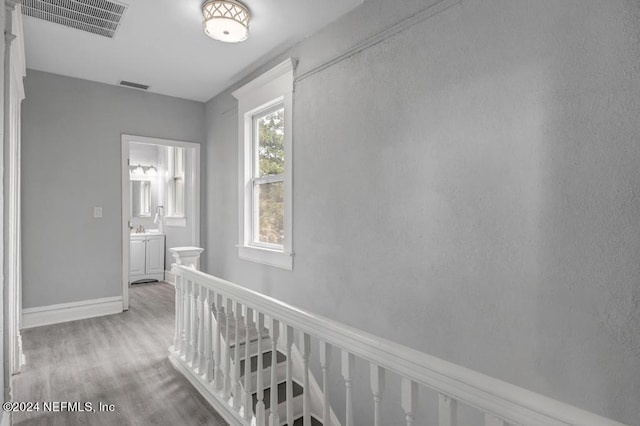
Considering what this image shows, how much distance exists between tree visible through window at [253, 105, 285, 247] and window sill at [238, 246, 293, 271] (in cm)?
11

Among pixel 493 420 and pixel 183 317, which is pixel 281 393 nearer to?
pixel 183 317

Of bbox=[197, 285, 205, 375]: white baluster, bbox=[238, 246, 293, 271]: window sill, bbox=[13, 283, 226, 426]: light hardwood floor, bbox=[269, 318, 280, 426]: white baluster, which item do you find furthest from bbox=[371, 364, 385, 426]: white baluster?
bbox=[238, 246, 293, 271]: window sill

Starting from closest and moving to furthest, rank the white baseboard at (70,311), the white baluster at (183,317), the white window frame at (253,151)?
the white baluster at (183,317) → the white window frame at (253,151) → the white baseboard at (70,311)

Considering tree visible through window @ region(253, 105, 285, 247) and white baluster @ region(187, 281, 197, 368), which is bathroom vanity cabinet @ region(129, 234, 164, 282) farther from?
white baluster @ region(187, 281, 197, 368)

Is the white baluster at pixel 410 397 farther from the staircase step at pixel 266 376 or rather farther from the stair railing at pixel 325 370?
the staircase step at pixel 266 376

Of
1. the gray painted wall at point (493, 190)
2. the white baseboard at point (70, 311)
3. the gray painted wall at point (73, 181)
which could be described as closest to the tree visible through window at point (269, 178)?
the gray painted wall at point (493, 190)

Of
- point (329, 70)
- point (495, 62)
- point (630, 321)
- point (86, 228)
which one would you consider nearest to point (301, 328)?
point (630, 321)

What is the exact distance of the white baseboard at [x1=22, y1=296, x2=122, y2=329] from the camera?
11.6 ft

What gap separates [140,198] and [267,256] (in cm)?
440

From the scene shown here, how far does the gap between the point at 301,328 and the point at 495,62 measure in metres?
1.51

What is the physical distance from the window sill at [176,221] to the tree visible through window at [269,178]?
2246mm

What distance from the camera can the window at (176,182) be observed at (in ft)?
18.6

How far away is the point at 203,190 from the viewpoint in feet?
15.1

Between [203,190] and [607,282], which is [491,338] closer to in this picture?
[607,282]
